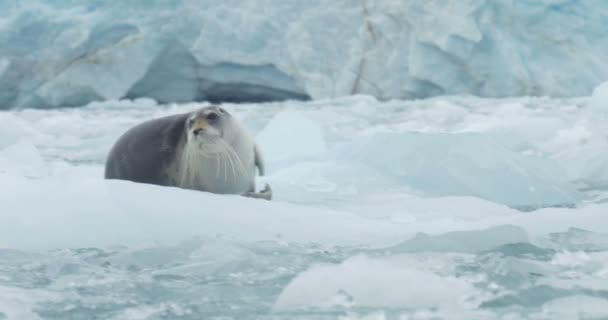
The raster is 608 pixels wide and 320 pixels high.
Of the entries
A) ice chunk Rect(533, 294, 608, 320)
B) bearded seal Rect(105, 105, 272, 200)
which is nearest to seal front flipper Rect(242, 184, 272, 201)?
bearded seal Rect(105, 105, 272, 200)

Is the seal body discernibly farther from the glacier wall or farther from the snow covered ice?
the glacier wall

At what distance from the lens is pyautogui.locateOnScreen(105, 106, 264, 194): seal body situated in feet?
9.55

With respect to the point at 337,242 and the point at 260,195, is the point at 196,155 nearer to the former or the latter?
the point at 260,195

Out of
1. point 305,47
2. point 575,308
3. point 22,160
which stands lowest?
point 575,308

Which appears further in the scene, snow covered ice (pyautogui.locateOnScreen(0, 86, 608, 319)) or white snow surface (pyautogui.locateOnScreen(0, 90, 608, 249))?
white snow surface (pyautogui.locateOnScreen(0, 90, 608, 249))

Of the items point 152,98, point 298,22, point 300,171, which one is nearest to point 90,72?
point 152,98

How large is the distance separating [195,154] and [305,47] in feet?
22.6

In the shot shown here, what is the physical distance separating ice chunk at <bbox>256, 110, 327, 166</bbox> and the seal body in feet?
4.17

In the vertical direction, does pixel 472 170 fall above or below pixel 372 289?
above

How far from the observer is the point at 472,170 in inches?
139

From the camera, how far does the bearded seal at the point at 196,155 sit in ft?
9.53

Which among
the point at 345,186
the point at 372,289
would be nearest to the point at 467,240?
the point at 372,289

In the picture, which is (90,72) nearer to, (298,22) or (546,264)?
(298,22)

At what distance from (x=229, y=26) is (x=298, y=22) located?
83 cm
